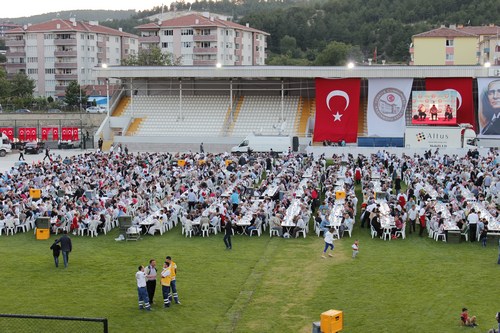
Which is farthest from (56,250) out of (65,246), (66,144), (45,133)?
(45,133)

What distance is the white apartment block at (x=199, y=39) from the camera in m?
110

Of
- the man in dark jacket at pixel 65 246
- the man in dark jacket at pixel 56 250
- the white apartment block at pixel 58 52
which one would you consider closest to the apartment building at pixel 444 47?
the white apartment block at pixel 58 52

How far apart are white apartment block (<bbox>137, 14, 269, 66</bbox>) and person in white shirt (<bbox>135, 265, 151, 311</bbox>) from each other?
91.5m

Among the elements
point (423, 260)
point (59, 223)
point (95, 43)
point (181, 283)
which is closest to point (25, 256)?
point (59, 223)

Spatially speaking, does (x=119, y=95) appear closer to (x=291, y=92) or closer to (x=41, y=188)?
(x=291, y=92)

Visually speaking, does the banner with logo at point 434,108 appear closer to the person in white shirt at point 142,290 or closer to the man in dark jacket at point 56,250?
the man in dark jacket at point 56,250

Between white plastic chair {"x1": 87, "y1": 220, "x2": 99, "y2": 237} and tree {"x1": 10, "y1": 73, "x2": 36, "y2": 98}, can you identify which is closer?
white plastic chair {"x1": 87, "y1": 220, "x2": 99, "y2": 237}

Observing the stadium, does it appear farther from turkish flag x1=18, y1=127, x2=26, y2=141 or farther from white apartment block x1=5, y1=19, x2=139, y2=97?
white apartment block x1=5, y1=19, x2=139, y2=97

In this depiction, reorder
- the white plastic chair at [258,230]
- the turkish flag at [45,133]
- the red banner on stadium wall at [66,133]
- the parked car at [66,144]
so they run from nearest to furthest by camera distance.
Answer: the white plastic chair at [258,230], the parked car at [66,144], the red banner on stadium wall at [66,133], the turkish flag at [45,133]

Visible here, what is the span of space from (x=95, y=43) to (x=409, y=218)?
98.5m

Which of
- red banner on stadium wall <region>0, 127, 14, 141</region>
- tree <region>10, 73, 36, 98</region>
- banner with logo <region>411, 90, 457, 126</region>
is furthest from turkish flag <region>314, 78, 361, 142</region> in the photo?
tree <region>10, 73, 36, 98</region>

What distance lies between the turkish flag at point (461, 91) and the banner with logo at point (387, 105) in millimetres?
1965

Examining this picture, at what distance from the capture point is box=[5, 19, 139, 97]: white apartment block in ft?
376

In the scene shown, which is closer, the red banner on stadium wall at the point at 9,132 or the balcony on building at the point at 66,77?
the red banner on stadium wall at the point at 9,132
